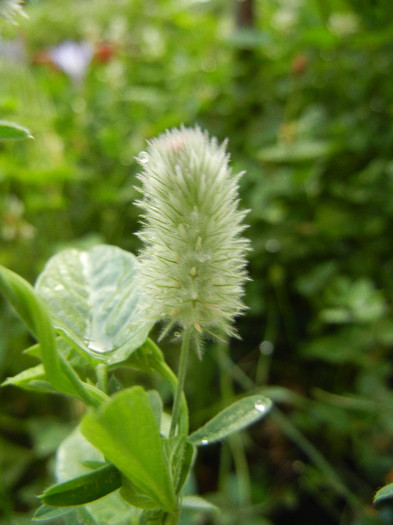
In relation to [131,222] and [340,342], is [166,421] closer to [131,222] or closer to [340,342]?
[340,342]

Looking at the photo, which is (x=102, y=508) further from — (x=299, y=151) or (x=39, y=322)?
(x=299, y=151)

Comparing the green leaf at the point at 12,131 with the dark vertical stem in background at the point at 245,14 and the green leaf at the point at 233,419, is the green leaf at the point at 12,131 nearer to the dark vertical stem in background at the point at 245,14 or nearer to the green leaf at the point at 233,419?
the green leaf at the point at 233,419

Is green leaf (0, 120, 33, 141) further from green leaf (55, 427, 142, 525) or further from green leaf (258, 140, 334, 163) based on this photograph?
green leaf (258, 140, 334, 163)

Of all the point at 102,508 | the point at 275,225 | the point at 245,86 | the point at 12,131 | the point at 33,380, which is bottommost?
the point at 102,508

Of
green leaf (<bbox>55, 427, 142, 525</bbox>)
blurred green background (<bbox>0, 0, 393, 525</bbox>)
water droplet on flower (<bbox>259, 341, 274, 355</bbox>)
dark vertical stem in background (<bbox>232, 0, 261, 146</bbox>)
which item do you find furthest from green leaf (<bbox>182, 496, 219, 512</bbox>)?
dark vertical stem in background (<bbox>232, 0, 261, 146</bbox>)

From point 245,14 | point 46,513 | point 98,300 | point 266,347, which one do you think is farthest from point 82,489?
point 245,14

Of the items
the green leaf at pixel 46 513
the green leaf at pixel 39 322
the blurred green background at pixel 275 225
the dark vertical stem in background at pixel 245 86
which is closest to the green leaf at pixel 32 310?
the green leaf at pixel 39 322
